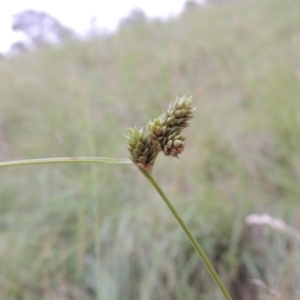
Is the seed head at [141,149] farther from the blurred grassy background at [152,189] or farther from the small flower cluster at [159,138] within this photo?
the blurred grassy background at [152,189]

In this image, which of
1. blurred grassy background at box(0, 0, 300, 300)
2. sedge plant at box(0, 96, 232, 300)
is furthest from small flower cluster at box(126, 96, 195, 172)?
blurred grassy background at box(0, 0, 300, 300)

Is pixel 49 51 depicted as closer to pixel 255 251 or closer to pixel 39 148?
pixel 39 148

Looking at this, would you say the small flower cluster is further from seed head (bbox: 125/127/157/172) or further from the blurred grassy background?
the blurred grassy background

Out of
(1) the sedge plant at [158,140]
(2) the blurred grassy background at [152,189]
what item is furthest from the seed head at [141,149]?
(2) the blurred grassy background at [152,189]

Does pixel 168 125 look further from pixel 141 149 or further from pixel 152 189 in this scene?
pixel 152 189

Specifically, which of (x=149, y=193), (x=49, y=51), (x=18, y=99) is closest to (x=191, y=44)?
(x=18, y=99)

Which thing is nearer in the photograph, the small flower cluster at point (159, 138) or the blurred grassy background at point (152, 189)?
the small flower cluster at point (159, 138)
